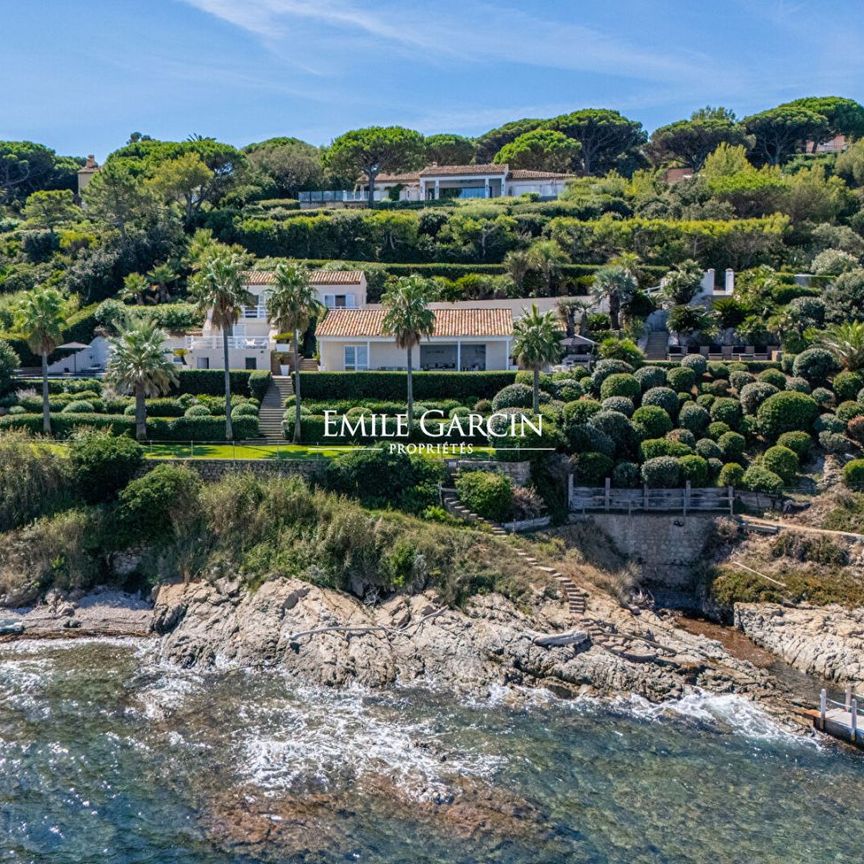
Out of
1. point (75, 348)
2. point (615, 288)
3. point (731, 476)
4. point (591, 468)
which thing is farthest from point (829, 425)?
point (75, 348)

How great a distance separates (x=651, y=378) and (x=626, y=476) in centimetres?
896

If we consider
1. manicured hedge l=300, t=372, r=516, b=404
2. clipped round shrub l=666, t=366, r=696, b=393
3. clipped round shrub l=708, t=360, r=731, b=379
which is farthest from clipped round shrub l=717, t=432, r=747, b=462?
manicured hedge l=300, t=372, r=516, b=404

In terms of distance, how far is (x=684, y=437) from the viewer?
4553 centimetres

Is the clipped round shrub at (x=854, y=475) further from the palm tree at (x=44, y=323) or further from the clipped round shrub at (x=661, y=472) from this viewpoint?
the palm tree at (x=44, y=323)

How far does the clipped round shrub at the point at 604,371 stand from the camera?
50781 millimetres

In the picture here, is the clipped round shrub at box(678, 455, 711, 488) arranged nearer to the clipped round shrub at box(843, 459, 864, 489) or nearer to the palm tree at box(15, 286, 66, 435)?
the clipped round shrub at box(843, 459, 864, 489)

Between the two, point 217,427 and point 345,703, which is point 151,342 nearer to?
point 217,427

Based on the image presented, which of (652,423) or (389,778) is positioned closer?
(389,778)

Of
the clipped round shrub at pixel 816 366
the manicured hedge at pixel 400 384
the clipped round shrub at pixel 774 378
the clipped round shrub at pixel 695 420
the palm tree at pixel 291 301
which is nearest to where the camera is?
the palm tree at pixel 291 301

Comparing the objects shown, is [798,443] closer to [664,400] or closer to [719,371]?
[664,400]

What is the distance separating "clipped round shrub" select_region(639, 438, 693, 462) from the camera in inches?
1724

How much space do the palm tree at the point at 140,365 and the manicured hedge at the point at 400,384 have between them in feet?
31.1

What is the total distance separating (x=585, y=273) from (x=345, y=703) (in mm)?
48329

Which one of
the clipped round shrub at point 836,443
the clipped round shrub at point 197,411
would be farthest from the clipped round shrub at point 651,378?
the clipped round shrub at point 197,411
